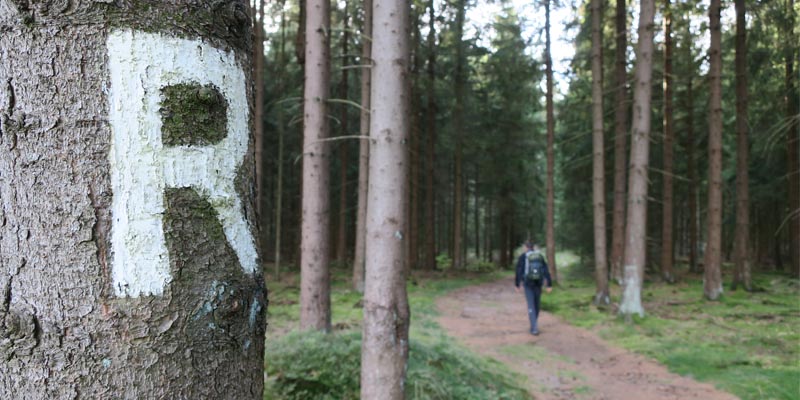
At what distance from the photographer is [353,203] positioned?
25.1m

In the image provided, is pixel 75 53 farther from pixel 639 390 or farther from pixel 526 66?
pixel 526 66

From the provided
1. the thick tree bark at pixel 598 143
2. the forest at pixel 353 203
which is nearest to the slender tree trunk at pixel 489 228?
the forest at pixel 353 203

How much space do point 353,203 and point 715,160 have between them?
50.8ft

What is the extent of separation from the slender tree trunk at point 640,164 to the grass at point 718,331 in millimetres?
769

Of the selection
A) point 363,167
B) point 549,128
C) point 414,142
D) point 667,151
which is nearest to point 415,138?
point 414,142

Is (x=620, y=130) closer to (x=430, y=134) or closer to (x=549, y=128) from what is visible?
(x=549, y=128)

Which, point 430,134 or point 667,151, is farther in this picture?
point 430,134

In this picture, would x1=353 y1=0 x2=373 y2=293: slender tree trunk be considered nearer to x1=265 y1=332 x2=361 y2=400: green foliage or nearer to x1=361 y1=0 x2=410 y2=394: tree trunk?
x1=265 y1=332 x2=361 y2=400: green foliage

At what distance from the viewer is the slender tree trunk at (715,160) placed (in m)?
14.0

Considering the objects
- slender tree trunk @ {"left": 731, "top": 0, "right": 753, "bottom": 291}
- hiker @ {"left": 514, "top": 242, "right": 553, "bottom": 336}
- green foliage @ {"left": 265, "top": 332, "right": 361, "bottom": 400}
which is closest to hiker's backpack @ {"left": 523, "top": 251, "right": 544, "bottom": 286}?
hiker @ {"left": 514, "top": 242, "right": 553, "bottom": 336}

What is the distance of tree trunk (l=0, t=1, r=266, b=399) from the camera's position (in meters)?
0.83

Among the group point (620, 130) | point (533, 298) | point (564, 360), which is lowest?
point (564, 360)

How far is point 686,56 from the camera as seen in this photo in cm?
1830

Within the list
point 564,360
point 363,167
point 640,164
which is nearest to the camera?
point 564,360
